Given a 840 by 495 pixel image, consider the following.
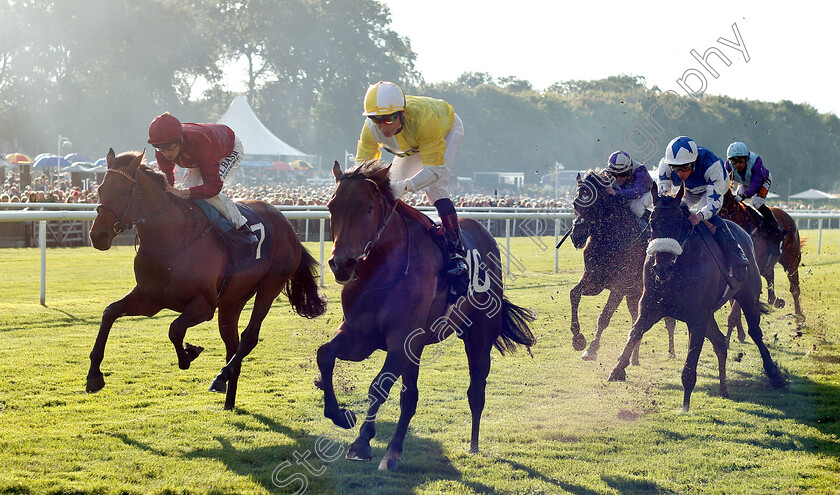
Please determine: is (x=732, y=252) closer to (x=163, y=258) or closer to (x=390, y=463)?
(x=390, y=463)

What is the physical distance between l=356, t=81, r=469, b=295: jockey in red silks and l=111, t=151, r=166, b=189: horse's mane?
4.23 ft

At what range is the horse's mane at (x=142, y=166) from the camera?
4.79m

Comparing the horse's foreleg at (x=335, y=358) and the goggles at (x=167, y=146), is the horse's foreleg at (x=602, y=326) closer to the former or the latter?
the horse's foreleg at (x=335, y=358)

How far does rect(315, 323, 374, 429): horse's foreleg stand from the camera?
148 inches

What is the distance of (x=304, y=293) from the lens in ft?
19.8

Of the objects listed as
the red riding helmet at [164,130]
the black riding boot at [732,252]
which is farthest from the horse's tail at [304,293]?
the black riding boot at [732,252]

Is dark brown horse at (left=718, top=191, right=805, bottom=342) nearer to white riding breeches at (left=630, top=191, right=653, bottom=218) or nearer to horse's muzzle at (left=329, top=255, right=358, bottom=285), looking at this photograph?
white riding breeches at (left=630, top=191, right=653, bottom=218)

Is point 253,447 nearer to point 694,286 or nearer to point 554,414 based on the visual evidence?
point 554,414

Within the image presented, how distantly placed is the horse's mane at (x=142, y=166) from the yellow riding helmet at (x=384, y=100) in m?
1.54

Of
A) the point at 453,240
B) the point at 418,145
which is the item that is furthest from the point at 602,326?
the point at 418,145

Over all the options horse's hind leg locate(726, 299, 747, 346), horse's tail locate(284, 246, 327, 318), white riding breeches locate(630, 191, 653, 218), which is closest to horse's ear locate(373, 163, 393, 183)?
horse's tail locate(284, 246, 327, 318)

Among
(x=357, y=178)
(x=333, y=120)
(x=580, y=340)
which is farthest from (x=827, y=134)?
(x=357, y=178)

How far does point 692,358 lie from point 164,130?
3.76 meters

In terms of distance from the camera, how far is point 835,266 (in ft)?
54.2
